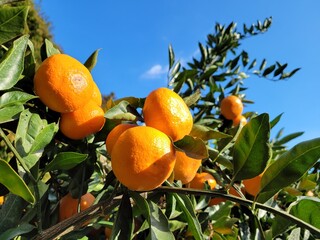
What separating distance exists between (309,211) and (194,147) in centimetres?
25

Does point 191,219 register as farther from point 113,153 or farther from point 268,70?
point 268,70

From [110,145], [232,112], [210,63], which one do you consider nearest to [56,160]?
[110,145]

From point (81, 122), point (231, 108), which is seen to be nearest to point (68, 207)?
point (81, 122)

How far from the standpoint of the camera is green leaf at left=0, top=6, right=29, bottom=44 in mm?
610

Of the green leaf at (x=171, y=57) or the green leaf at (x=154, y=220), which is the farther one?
the green leaf at (x=171, y=57)

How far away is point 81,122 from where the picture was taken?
2.40 feet

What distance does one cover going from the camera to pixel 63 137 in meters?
0.79

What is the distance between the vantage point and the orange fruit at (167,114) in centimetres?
66

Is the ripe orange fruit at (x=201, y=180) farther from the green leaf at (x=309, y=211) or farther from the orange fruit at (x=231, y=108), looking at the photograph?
the orange fruit at (x=231, y=108)

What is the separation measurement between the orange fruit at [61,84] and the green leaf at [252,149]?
0.98ft

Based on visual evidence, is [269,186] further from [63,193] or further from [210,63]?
[210,63]

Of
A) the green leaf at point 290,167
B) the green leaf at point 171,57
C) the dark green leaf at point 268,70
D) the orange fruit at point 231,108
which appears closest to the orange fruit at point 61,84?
the green leaf at point 290,167

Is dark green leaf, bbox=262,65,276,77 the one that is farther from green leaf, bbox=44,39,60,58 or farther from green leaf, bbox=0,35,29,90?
green leaf, bbox=0,35,29,90

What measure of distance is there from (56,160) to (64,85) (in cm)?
14
